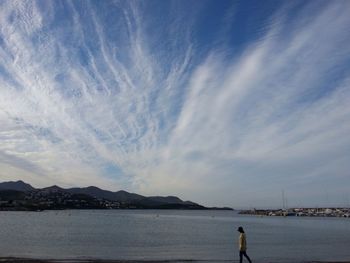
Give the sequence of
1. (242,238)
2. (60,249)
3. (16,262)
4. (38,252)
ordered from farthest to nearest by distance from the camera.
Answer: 1. (60,249)
2. (38,252)
3. (16,262)
4. (242,238)

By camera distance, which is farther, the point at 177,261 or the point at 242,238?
the point at 177,261

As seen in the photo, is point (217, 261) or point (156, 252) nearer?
point (217, 261)

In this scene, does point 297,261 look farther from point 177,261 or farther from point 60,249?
point 60,249

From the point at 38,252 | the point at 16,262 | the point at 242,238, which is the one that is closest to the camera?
the point at 242,238

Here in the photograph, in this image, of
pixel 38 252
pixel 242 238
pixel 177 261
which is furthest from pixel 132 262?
pixel 38 252

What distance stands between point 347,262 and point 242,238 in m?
11.9

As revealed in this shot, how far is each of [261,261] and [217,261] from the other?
388 centimetres

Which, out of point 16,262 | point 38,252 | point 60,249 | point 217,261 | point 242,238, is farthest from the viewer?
point 60,249

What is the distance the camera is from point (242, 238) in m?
27.9

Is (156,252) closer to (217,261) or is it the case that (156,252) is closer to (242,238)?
(217,261)

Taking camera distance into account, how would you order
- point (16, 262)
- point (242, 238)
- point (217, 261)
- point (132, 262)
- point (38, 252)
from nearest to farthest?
point (242, 238) → point (16, 262) → point (132, 262) → point (217, 261) → point (38, 252)

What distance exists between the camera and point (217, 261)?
36.1 metres

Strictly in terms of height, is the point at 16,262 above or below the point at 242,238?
below

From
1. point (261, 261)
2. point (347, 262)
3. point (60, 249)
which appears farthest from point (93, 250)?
point (347, 262)
